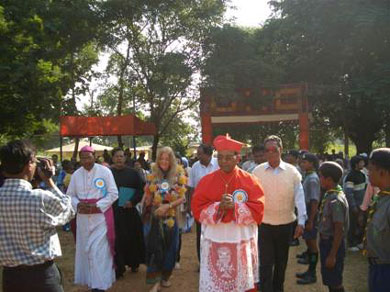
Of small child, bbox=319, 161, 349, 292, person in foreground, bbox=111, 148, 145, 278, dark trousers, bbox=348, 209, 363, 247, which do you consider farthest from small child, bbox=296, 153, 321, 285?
person in foreground, bbox=111, 148, 145, 278

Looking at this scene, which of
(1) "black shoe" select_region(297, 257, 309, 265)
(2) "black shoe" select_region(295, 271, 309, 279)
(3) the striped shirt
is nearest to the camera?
(3) the striped shirt

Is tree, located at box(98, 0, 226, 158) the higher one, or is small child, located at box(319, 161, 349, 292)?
tree, located at box(98, 0, 226, 158)

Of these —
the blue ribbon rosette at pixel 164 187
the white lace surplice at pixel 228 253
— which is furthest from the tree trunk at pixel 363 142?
the white lace surplice at pixel 228 253

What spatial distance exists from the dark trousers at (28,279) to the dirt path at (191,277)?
10.4ft

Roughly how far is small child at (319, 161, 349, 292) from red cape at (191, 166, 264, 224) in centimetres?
90

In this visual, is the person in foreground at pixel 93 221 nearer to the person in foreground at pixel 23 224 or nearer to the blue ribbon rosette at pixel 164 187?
the blue ribbon rosette at pixel 164 187

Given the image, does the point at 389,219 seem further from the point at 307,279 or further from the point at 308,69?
the point at 308,69

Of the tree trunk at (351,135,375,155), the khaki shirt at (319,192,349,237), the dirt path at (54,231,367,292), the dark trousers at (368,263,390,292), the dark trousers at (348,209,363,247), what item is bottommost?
the dirt path at (54,231,367,292)

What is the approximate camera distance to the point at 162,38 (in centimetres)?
1830

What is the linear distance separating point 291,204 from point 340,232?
0.83m

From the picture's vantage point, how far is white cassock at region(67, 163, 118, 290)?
220 inches

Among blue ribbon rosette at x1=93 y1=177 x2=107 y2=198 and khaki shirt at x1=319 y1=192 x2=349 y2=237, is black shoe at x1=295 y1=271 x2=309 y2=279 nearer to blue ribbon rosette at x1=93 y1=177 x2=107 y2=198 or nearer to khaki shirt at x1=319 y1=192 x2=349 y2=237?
khaki shirt at x1=319 y1=192 x2=349 y2=237

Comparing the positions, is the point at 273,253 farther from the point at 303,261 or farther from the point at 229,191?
the point at 303,261

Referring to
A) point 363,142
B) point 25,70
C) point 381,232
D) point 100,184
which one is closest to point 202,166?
point 100,184
